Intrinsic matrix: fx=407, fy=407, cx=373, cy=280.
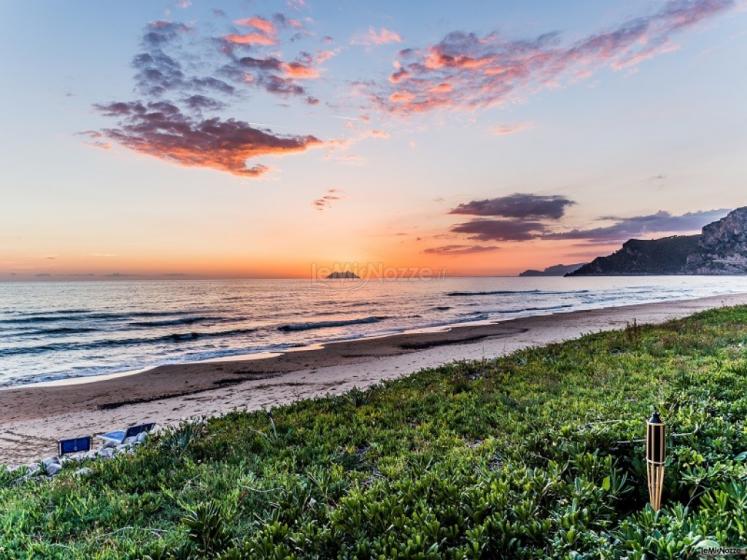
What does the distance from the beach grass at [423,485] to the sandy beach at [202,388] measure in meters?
4.24

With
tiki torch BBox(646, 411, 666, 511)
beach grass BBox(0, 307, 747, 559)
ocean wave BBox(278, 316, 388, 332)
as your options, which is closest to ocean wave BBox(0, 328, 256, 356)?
ocean wave BBox(278, 316, 388, 332)

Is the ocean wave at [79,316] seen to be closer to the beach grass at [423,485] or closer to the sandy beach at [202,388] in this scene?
the sandy beach at [202,388]

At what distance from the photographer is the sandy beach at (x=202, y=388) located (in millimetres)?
10336

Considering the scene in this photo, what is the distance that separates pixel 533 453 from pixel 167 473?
4.63 meters

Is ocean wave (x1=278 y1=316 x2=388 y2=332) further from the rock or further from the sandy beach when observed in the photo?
the rock

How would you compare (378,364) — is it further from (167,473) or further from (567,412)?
(167,473)

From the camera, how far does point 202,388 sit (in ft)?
46.8

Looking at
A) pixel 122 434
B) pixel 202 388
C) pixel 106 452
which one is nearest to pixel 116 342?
pixel 202 388

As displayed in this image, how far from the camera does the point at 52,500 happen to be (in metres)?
4.75

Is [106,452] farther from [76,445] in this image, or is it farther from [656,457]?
[656,457]

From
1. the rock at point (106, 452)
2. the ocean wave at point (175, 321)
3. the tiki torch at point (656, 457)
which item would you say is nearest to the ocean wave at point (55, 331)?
the ocean wave at point (175, 321)

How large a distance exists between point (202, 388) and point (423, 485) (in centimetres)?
1220

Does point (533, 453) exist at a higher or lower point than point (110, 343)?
higher

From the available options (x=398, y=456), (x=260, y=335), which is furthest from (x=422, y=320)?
(x=398, y=456)
